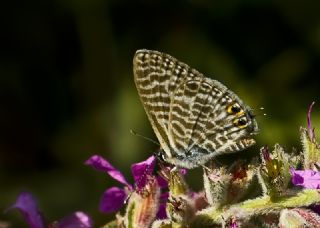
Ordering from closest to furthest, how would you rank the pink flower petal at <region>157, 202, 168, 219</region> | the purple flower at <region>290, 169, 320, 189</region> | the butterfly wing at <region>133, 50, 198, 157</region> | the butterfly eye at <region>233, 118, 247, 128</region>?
the purple flower at <region>290, 169, 320, 189</region> → the butterfly eye at <region>233, 118, 247, 128</region> → the butterfly wing at <region>133, 50, 198, 157</region> → the pink flower petal at <region>157, 202, 168, 219</region>

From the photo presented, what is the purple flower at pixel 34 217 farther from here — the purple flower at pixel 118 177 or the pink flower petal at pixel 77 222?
the purple flower at pixel 118 177

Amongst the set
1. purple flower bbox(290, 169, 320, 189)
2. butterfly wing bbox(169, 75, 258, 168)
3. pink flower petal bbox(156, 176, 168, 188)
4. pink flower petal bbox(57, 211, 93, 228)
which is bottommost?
pink flower petal bbox(57, 211, 93, 228)

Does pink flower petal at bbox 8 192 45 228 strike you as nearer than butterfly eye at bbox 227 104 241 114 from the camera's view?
No

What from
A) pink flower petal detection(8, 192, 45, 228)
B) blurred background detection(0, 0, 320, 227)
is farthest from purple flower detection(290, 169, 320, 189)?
blurred background detection(0, 0, 320, 227)

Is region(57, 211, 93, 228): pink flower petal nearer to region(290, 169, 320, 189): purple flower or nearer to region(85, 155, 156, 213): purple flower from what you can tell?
region(85, 155, 156, 213): purple flower

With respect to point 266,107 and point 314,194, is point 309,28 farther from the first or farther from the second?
point 314,194

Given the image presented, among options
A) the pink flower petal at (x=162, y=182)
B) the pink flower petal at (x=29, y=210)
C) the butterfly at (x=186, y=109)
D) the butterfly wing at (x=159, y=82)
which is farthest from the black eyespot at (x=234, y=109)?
the pink flower petal at (x=29, y=210)

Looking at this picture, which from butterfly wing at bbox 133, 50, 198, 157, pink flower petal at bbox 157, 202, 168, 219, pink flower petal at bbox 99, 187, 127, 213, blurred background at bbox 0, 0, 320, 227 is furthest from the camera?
blurred background at bbox 0, 0, 320, 227
